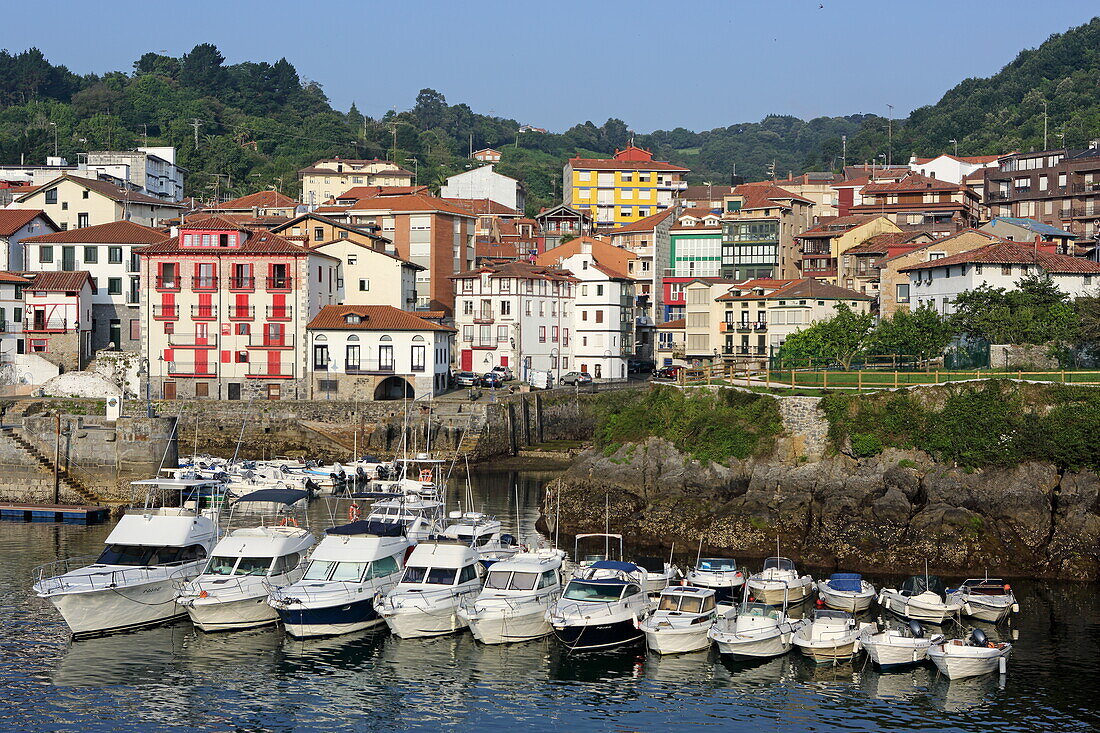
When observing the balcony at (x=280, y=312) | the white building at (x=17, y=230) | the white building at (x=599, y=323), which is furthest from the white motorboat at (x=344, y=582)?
the white building at (x=17, y=230)

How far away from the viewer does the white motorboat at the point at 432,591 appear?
35.1 m

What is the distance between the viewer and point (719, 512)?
48031 millimetres

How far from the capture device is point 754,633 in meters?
33.4

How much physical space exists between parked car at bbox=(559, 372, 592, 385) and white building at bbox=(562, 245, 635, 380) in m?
3.44

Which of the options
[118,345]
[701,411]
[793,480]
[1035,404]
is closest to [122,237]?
[118,345]

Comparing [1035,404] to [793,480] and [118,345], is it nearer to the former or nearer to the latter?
[793,480]

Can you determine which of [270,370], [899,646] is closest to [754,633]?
[899,646]

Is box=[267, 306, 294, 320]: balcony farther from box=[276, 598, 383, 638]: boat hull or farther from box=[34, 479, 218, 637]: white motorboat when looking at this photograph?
box=[276, 598, 383, 638]: boat hull

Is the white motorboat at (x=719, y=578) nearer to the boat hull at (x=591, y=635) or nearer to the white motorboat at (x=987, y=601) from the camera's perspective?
the boat hull at (x=591, y=635)

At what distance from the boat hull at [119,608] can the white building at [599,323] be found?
202 feet

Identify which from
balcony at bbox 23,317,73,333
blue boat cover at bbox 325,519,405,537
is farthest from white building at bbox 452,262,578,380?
blue boat cover at bbox 325,519,405,537

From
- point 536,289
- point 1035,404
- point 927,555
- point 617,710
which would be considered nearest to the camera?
point 617,710

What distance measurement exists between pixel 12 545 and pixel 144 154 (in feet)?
276

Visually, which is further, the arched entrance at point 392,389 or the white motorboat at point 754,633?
the arched entrance at point 392,389
